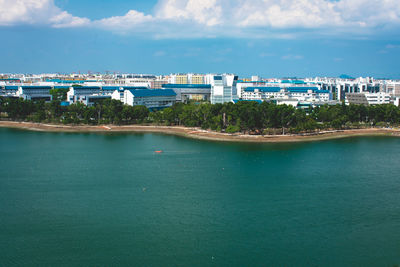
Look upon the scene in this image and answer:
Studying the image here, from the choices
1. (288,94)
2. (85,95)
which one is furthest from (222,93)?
(85,95)

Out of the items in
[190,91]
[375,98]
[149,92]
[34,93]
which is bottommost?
[375,98]

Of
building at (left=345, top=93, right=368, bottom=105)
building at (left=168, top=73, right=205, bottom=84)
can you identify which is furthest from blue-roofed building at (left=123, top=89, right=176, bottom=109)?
building at (left=168, top=73, right=205, bottom=84)

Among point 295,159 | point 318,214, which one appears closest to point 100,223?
point 318,214

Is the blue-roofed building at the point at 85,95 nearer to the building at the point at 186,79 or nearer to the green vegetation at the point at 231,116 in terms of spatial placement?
the green vegetation at the point at 231,116

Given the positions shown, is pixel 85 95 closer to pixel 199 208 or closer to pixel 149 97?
pixel 149 97

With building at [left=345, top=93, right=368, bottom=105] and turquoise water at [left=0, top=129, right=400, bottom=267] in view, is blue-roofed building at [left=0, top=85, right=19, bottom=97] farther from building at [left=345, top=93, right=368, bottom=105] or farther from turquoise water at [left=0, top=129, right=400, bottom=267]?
building at [left=345, top=93, right=368, bottom=105]

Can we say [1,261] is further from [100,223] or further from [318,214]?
[318,214]
